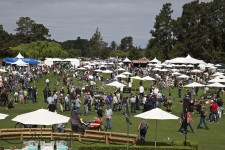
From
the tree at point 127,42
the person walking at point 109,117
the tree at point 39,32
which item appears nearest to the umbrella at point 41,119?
the person walking at point 109,117

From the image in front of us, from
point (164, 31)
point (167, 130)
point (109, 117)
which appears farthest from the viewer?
point (164, 31)

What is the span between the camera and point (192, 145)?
1833 cm

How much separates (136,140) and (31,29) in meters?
142

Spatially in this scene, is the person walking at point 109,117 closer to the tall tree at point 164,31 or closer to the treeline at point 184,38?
the treeline at point 184,38

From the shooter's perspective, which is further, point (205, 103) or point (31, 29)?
point (31, 29)

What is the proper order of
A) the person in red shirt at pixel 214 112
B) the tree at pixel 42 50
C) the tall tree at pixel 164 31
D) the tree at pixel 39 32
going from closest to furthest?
the person in red shirt at pixel 214 112, the tree at pixel 42 50, the tall tree at pixel 164 31, the tree at pixel 39 32

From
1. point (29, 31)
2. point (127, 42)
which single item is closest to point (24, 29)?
point (29, 31)

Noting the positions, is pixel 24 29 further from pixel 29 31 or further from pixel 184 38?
pixel 184 38

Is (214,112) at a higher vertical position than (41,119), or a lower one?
lower

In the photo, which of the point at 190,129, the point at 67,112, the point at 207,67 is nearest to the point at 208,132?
the point at 190,129

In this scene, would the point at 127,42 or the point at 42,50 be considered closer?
the point at 42,50

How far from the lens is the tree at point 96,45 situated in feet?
571

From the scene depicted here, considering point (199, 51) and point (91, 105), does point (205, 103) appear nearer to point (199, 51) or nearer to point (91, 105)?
point (91, 105)

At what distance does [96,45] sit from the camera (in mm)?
174375
